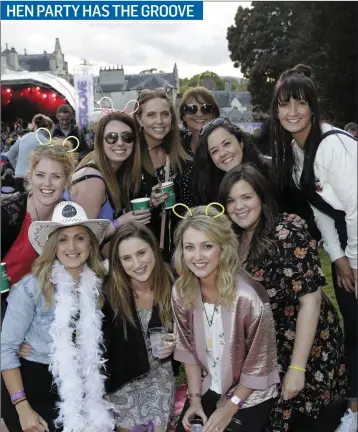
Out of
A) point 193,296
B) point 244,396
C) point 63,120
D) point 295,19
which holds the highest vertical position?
point 295,19

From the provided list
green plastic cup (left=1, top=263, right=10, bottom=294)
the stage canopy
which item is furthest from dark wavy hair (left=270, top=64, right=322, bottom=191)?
the stage canopy

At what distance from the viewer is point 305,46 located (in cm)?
1298

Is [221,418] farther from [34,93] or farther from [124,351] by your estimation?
[34,93]

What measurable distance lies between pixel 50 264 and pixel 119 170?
0.88m

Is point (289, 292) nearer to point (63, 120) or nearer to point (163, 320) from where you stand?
point (163, 320)

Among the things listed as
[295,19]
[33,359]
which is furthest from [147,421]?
[295,19]

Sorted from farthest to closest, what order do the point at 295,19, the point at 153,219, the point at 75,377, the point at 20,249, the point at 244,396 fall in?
1. the point at 295,19
2. the point at 153,219
3. the point at 20,249
4. the point at 75,377
5. the point at 244,396

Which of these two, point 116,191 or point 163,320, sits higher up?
point 116,191

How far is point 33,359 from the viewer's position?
240cm

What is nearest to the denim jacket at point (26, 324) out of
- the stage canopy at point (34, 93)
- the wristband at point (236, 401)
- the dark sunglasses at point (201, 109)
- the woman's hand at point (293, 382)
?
the wristband at point (236, 401)

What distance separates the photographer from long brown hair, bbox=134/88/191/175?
311 centimetres

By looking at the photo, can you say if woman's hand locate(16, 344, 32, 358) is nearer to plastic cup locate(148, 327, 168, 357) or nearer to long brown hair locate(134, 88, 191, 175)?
plastic cup locate(148, 327, 168, 357)

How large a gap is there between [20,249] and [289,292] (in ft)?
4.83

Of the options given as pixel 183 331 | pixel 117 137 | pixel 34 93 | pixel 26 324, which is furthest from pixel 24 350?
pixel 34 93
